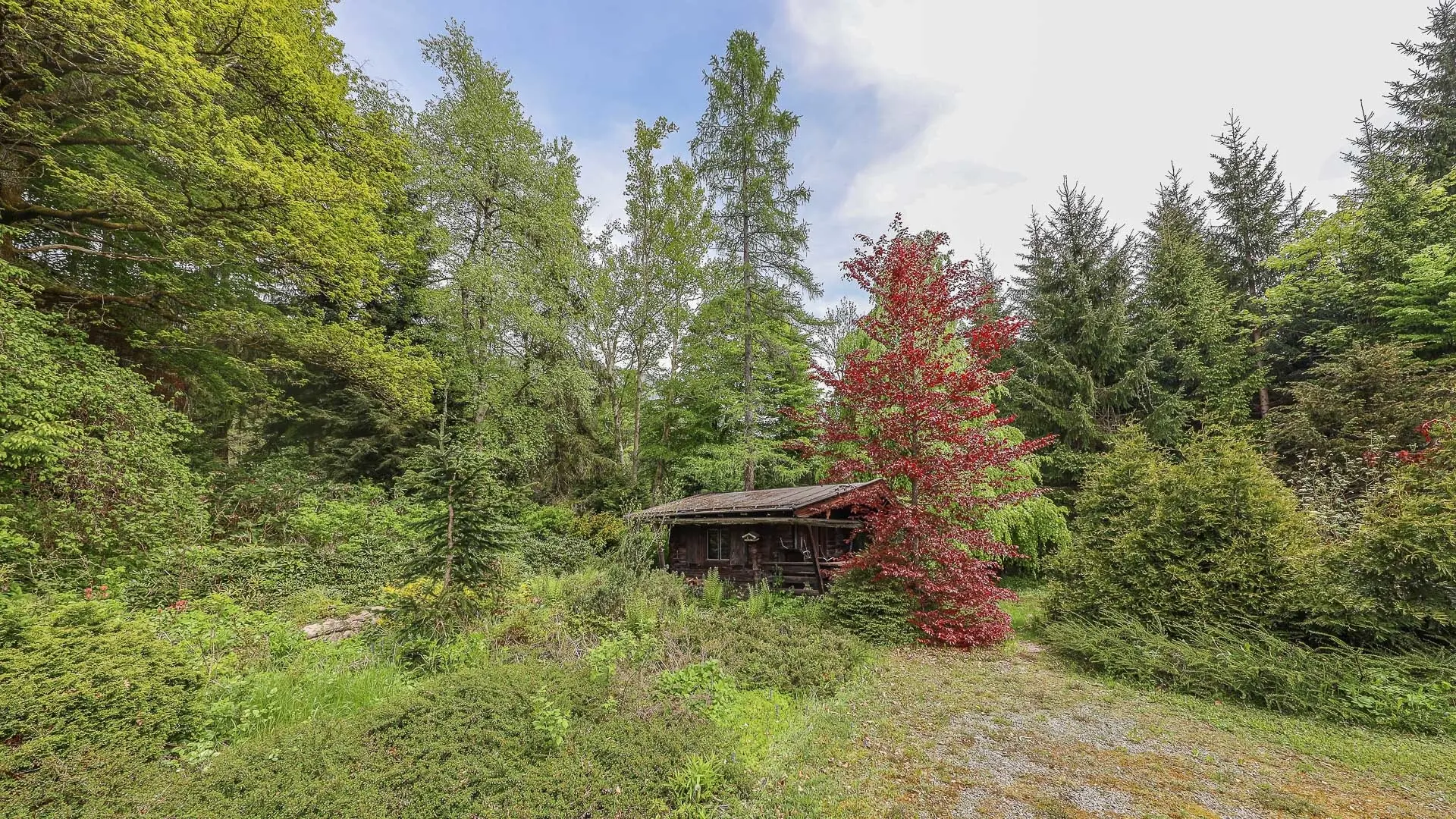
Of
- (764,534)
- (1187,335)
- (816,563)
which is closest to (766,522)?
(816,563)

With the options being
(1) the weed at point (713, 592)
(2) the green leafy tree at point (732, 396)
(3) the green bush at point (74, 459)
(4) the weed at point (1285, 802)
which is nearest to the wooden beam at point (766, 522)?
(1) the weed at point (713, 592)

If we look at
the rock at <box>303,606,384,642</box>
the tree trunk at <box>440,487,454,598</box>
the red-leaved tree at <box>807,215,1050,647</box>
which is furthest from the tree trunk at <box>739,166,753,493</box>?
the rock at <box>303,606,384,642</box>

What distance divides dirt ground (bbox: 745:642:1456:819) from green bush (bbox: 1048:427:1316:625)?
67.9 inches

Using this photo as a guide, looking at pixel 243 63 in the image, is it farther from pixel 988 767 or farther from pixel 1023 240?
pixel 1023 240

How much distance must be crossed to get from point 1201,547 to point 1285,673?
1898mm

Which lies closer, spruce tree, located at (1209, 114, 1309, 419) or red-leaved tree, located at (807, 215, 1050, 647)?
red-leaved tree, located at (807, 215, 1050, 647)

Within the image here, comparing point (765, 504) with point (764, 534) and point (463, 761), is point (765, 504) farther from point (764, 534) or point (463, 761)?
point (463, 761)

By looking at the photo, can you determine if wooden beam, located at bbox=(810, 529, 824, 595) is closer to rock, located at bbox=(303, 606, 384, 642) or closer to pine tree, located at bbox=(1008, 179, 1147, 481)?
rock, located at bbox=(303, 606, 384, 642)

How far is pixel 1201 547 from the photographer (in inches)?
254

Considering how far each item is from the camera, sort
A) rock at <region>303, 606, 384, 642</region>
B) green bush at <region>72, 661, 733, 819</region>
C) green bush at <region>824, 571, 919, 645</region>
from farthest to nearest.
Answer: green bush at <region>824, 571, 919, 645</region>
rock at <region>303, 606, 384, 642</region>
green bush at <region>72, 661, 733, 819</region>

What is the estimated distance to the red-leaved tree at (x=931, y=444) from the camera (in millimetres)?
7387

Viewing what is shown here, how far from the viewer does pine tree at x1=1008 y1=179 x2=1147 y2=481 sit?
1583cm

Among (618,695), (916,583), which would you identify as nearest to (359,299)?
(618,695)

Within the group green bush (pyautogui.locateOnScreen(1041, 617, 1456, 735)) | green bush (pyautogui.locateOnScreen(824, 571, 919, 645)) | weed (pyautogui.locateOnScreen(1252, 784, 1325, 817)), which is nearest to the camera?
weed (pyautogui.locateOnScreen(1252, 784, 1325, 817))
